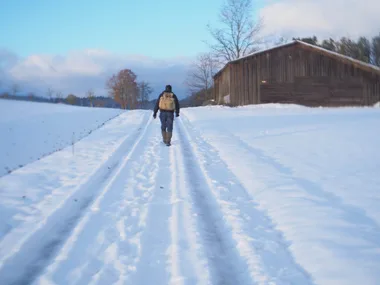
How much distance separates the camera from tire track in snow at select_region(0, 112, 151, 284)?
303 centimetres

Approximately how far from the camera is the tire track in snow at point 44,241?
9.95ft

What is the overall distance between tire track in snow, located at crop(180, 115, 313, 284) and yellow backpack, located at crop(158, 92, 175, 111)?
5074 mm

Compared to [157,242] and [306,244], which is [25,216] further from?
[306,244]

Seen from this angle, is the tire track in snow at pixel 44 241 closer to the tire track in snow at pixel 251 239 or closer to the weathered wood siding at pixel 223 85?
the tire track in snow at pixel 251 239

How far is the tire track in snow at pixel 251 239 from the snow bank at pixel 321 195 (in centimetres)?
10

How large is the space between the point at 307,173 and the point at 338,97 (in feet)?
81.8

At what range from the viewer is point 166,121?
34.9 feet

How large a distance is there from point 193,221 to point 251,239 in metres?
0.87

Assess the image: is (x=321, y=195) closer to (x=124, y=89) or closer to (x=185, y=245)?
(x=185, y=245)

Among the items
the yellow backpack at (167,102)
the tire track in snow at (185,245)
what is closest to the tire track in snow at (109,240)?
the tire track in snow at (185,245)

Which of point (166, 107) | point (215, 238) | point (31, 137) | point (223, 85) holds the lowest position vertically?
point (215, 238)

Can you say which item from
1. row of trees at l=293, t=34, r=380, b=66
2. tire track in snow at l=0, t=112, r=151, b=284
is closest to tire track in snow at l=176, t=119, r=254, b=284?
tire track in snow at l=0, t=112, r=151, b=284

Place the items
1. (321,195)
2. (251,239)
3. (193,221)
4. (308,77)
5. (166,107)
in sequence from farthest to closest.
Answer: (308,77), (166,107), (321,195), (193,221), (251,239)

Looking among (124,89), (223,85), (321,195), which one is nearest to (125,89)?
(124,89)
